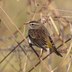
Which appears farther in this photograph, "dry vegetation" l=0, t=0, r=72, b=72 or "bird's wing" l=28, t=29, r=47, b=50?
"bird's wing" l=28, t=29, r=47, b=50

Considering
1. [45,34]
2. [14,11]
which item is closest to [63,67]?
[45,34]

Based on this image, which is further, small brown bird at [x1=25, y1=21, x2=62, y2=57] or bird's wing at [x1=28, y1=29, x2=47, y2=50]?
bird's wing at [x1=28, y1=29, x2=47, y2=50]

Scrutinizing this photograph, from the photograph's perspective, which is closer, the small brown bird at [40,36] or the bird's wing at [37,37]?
the small brown bird at [40,36]

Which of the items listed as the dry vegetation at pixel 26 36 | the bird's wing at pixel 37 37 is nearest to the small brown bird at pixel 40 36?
the bird's wing at pixel 37 37

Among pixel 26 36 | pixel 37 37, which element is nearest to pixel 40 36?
pixel 37 37

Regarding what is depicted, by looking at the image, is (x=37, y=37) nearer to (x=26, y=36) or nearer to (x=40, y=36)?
(x=40, y=36)

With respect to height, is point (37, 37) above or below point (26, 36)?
above

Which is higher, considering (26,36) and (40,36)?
(40,36)

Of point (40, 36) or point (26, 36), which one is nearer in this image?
point (40, 36)

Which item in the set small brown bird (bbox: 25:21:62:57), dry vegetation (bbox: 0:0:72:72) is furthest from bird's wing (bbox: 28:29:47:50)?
dry vegetation (bbox: 0:0:72:72)

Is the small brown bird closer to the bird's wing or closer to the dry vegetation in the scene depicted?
the bird's wing

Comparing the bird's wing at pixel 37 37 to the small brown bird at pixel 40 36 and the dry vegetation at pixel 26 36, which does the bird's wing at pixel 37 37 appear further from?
the dry vegetation at pixel 26 36

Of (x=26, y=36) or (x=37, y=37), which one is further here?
(x=26, y=36)

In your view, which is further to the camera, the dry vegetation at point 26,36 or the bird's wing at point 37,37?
the bird's wing at point 37,37
